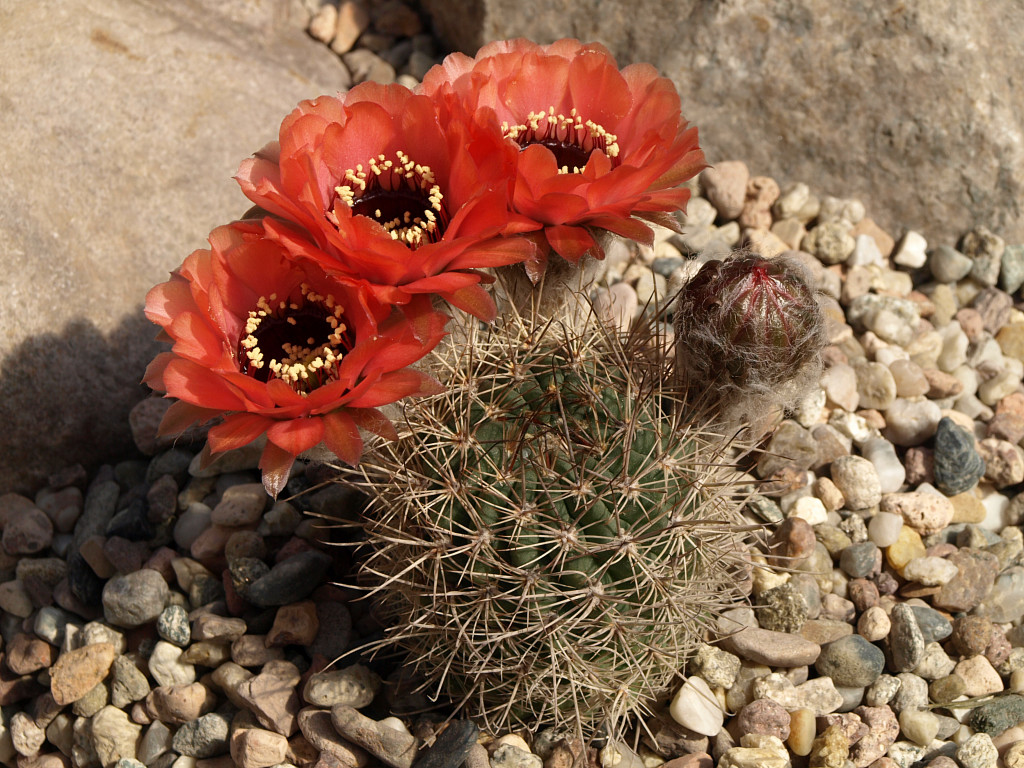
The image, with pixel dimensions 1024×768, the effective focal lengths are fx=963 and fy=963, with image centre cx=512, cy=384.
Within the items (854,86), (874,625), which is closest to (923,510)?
(874,625)

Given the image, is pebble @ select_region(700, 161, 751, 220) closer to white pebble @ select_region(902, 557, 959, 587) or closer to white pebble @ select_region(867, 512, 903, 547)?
white pebble @ select_region(867, 512, 903, 547)

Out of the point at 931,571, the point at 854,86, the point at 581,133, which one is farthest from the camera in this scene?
the point at 854,86

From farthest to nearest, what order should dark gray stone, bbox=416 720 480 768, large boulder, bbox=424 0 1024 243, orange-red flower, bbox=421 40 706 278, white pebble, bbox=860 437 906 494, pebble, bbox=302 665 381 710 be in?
large boulder, bbox=424 0 1024 243
white pebble, bbox=860 437 906 494
pebble, bbox=302 665 381 710
dark gray stone, bbox=416 720 480 768
orange-red flower, bbox=421 40 706 278

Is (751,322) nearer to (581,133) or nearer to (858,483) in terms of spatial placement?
(581,133)

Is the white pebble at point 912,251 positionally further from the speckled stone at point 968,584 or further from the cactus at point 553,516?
the cactus at point 553,516

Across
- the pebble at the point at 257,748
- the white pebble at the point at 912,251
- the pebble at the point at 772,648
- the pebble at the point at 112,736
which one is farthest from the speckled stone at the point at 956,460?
the pebble at the point at 112,736

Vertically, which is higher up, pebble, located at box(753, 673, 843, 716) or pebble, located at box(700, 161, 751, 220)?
pebble, located at box(700, 161, 751, 220)

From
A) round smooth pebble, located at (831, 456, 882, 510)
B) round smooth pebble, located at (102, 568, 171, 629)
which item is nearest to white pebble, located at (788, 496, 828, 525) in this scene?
round smooth pebble, located at (831, 456, 882, 510)
